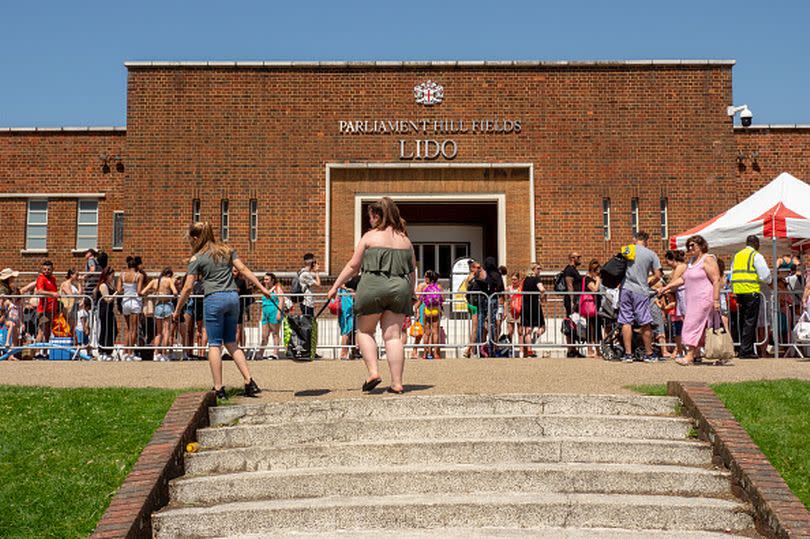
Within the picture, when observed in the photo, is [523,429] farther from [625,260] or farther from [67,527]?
[625,260]

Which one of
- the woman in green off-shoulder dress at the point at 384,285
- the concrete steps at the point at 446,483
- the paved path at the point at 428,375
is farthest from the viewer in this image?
the paved path at the point at 428,375

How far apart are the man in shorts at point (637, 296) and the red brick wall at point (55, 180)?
55.4 ft

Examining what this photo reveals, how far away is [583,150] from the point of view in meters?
23.4

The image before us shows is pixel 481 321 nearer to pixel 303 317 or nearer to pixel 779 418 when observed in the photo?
pixel 303 317

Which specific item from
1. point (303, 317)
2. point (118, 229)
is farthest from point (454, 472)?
point (118, 229)

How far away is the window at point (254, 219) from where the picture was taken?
23406 mm

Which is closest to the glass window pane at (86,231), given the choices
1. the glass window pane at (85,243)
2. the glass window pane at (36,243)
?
the glass window pane at (85,243)

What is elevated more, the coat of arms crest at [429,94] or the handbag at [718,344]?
the coat of arms crest at [429,94]

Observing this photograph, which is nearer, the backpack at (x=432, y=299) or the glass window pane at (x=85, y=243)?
the backpack at (x=432, y=299)

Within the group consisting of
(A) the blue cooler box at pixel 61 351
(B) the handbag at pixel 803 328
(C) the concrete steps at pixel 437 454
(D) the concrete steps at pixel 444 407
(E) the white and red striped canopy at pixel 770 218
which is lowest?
(C) the concrete steps at pixel 437 454

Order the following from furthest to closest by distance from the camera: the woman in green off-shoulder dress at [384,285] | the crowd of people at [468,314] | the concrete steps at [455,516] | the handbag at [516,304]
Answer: the handbag at [516,304] < the crowd of people at [468,314] < the woman in green off-shoulder dress at [384,285] < the concrete steps at [455,516]

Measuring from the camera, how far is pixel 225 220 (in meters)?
23.5

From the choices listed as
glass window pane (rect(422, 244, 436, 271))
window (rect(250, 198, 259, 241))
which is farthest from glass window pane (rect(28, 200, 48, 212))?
glass window pane (rect(422, 244, 436, 271))

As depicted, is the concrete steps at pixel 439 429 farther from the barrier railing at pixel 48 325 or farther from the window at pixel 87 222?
the window at pixel 87 222
